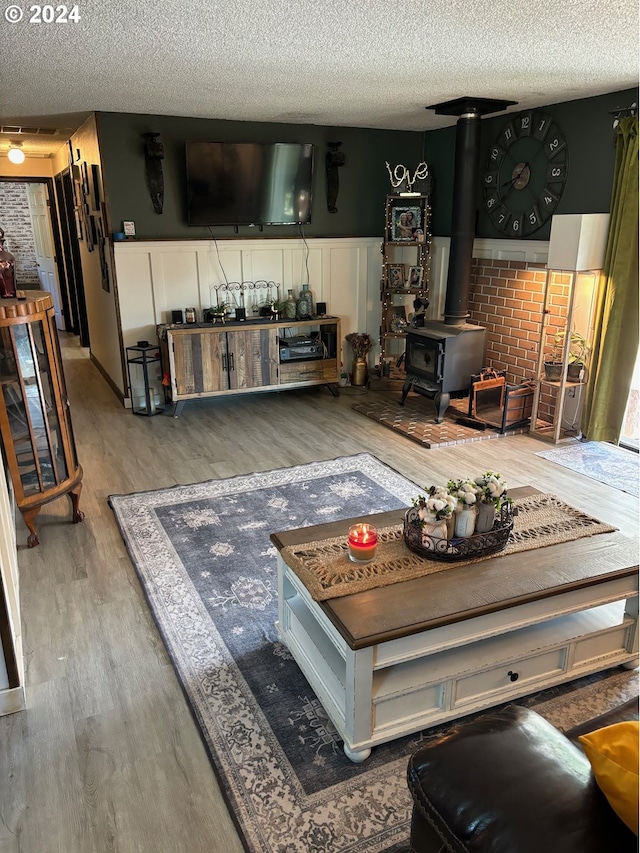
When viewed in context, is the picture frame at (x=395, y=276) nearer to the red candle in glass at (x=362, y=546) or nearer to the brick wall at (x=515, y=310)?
the brick wall at (x=515, y=310)

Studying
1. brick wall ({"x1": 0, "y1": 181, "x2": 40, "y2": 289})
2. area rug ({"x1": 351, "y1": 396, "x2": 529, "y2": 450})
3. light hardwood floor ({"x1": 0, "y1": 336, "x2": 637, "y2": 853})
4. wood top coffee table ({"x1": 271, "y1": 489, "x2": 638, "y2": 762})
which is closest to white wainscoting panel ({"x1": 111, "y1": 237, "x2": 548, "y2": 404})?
area rug ({"x1": 351, "y1": 396, "x2": 529, "y2": 450})

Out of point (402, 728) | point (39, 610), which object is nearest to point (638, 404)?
point (402, 728)

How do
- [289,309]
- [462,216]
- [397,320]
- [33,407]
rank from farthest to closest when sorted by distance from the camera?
[397,320] → [289,309] → [462,216] → [33,407]

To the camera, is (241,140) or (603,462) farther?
(241,140)

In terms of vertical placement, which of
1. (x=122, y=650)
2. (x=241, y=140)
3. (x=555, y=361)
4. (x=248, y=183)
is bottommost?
(x=122, y=650)

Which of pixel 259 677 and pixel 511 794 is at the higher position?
pixel 511 794

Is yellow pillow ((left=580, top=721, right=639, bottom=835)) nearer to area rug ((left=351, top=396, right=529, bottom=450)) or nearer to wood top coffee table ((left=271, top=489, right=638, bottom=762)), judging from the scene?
wood top coffee table ((left=271, top=489, right=638, bottom=762))

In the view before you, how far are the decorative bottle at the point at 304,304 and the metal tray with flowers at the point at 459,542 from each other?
385cm

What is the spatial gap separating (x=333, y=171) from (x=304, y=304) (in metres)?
1.24

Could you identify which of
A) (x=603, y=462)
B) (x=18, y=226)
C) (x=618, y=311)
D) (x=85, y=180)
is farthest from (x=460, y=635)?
(x=18, y=226)

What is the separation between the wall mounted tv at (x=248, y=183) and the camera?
5227 mm

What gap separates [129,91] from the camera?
4.14 metres

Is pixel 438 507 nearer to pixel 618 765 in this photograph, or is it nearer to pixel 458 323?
pixel 618 765

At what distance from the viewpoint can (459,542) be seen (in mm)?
2141
